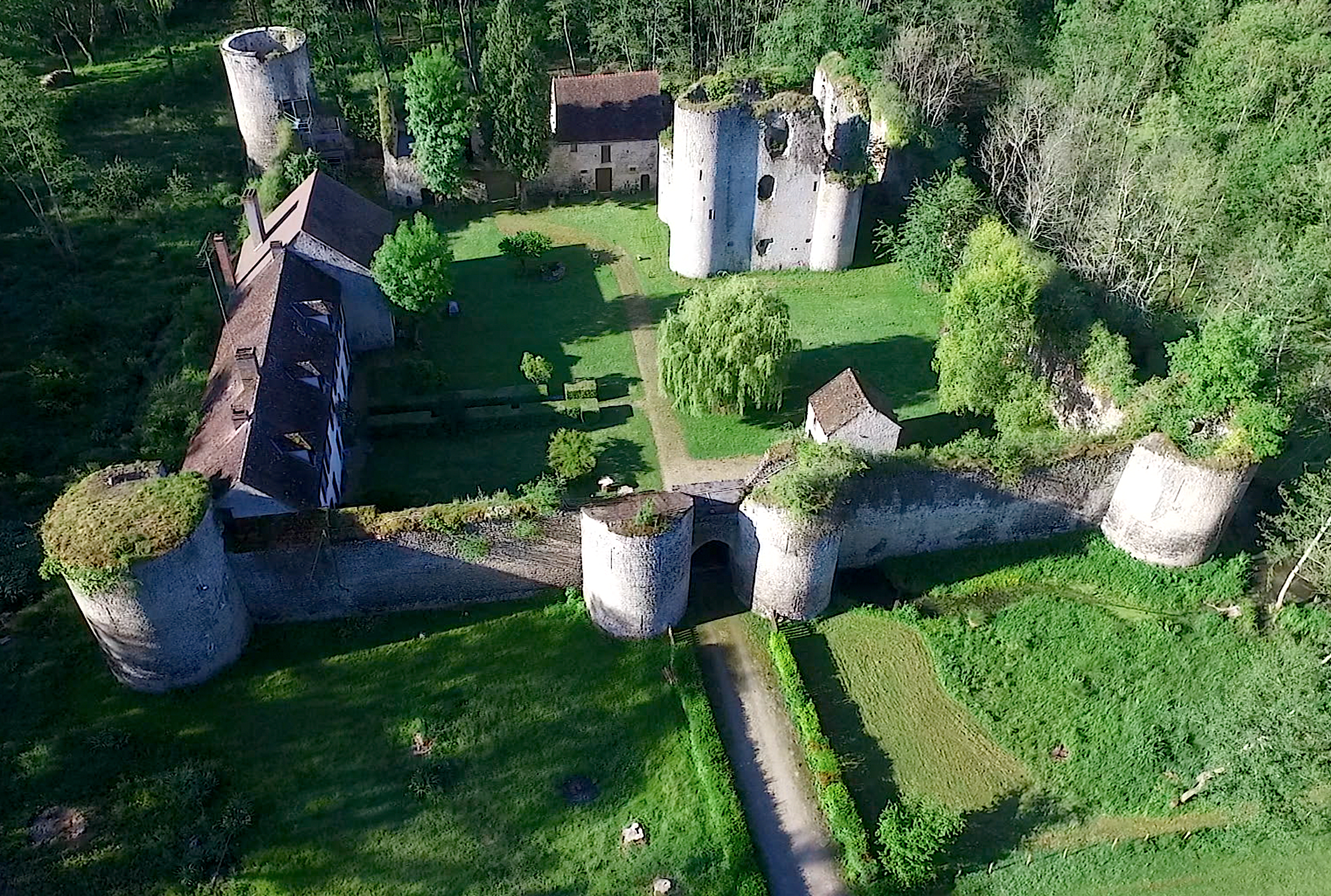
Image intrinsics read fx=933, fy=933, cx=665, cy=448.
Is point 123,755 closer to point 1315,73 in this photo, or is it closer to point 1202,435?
point 1202,435

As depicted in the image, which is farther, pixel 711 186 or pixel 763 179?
pixel 763 179

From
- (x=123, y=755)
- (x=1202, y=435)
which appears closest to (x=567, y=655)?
(x=123, y=755)

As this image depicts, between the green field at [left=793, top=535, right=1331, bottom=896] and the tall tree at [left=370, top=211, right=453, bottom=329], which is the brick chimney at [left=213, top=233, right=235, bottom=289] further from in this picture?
the green field at [left=793, top=535, right=1331, bottom=896]

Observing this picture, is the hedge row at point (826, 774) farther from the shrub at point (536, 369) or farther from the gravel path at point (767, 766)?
the shrub at point (536, 369)

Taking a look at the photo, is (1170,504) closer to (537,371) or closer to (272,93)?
(537,371)

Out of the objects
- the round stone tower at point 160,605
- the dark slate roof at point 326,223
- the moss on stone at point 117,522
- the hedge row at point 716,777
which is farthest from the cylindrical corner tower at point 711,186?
the round stone tower at point 160,605

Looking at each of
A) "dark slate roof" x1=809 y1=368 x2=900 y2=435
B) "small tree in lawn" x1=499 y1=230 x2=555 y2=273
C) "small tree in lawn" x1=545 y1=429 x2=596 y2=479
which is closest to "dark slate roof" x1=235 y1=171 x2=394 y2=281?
"small tree in lawn" x1=499 y1=230 x2=555 y2=273

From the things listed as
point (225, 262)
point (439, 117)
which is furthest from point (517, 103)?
point (225, 262)
